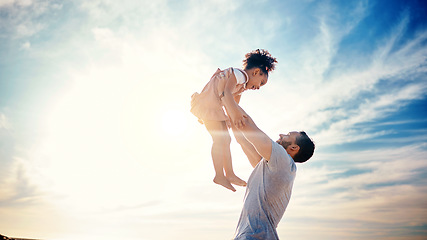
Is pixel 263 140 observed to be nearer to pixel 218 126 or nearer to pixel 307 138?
pixel 307 138

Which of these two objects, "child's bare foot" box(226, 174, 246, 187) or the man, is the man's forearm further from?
"child's bare foot" box(226, 174, 246, 187)

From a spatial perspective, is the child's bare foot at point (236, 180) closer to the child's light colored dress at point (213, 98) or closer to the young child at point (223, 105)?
the young child at point (223, 105)

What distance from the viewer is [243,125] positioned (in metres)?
3.62

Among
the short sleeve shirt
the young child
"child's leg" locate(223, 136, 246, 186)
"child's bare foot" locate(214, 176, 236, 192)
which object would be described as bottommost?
the short sleeve shirt

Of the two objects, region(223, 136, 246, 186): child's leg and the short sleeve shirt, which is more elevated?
region(223, 136, 246, 186): child's leg

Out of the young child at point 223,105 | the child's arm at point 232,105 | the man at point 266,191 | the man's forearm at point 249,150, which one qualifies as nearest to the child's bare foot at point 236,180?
the young child at point 223,105

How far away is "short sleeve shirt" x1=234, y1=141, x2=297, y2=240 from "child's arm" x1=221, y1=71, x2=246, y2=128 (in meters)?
0.58

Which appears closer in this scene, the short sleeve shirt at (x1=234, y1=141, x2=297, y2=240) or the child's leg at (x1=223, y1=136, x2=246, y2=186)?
the short sleeve shirt at (x1=234, y1=141, x2=297, y2=240)

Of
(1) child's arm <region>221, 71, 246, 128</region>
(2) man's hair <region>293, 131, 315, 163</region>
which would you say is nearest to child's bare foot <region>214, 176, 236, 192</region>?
(1) child's arm <region>221, 71, 246, 128</region>

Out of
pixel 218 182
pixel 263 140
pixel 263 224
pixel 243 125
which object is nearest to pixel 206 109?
pixel 218 182

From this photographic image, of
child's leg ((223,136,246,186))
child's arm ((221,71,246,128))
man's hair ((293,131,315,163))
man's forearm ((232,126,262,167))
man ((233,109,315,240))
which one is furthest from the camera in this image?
child's leg ((223,136,246,186))

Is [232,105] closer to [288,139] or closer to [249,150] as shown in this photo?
[249,150]

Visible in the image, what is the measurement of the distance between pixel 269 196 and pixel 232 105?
1309 millimetres

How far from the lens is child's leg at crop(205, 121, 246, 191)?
510 cm
